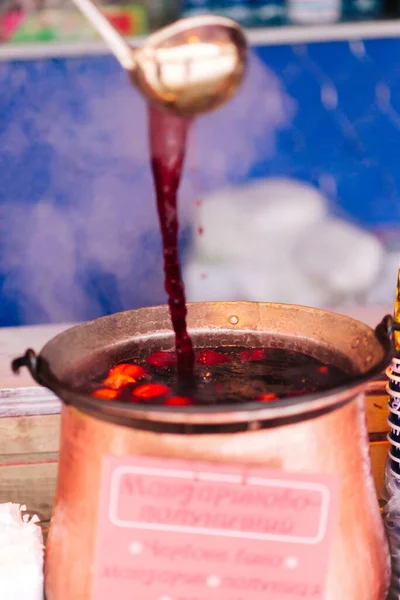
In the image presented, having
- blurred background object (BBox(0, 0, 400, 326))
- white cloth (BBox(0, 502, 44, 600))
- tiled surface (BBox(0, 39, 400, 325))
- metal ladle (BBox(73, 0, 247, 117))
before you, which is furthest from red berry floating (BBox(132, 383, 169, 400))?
tiled surface (BBox(0, 39, 400, 325))

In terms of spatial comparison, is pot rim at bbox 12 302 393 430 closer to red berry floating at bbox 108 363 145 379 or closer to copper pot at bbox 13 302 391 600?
copper pot at bbox 13 302 391 600

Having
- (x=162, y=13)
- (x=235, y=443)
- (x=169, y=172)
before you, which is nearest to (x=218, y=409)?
(x=235, y=443)

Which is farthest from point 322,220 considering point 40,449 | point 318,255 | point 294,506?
point 294,506

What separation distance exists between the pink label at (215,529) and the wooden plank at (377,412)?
0.58 metres

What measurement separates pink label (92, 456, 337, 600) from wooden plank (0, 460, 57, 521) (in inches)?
21.2

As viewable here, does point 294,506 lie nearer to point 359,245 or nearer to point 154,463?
point 154,463

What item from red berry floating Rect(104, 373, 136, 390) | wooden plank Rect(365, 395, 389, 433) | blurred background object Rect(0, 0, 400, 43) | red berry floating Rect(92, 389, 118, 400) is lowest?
wooden plank Rect(365, 395, 389, 433)

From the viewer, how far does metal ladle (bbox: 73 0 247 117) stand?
2.97 feet

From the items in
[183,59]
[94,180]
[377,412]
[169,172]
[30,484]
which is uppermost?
[183,59]

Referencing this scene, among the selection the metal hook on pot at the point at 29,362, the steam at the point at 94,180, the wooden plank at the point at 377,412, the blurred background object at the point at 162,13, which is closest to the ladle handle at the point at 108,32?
the metal hook on pot at the point at 29,362

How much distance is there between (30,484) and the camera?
4.62 ft

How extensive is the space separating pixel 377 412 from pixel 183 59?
0.87 m

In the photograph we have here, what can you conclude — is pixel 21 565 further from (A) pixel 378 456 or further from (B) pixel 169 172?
(A) pixel 378 456

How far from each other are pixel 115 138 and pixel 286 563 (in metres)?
2.50
